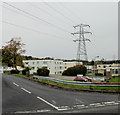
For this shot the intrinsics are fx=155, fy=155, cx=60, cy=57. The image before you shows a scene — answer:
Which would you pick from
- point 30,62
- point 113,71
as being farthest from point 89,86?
point 30,62

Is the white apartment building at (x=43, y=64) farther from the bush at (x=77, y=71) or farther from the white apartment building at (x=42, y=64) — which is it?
the bush at (x=77, y=71)

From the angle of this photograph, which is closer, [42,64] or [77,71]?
[77,71]

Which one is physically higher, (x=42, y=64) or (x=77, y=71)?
(x=42, y=64)

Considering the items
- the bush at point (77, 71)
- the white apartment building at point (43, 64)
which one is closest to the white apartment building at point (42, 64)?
the white apartment building at point (43, 64)

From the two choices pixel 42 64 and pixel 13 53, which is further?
pixel 42 64

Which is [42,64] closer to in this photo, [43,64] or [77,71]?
[43,64]

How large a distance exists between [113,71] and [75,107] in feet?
132

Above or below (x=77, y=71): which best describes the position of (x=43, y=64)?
above

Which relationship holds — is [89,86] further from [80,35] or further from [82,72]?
[82,72]

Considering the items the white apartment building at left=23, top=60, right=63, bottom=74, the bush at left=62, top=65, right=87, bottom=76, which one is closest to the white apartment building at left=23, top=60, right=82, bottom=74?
the white apartment building at left=23, top=60, right=63, bottom=74

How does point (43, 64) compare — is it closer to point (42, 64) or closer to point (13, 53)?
point (42, 64)

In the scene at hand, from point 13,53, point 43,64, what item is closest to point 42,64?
point 43,64

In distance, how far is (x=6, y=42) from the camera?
46.7 meters

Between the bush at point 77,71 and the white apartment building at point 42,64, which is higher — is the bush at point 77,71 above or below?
below
